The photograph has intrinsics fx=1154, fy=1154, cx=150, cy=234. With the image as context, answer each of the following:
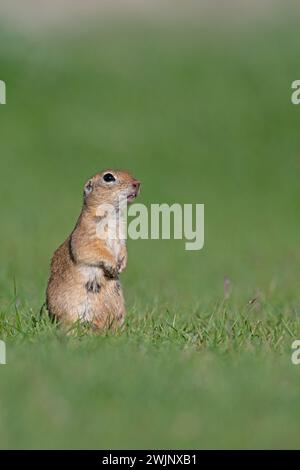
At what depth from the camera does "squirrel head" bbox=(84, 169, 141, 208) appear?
801 centimetres

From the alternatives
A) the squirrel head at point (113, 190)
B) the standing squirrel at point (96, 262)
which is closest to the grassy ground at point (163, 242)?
the standing squirrel at point (96, 262)

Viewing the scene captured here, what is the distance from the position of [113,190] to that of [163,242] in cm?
784

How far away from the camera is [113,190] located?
8039 millimetres

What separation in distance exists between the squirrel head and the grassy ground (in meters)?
0.89

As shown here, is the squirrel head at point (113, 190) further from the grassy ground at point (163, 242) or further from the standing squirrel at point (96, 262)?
the grassy ground at point (163, 242)

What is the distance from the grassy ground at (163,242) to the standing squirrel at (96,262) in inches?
7.3

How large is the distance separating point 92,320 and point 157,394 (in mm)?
1782

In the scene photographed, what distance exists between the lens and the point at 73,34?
24.5 metres

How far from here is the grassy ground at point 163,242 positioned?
5.79 m

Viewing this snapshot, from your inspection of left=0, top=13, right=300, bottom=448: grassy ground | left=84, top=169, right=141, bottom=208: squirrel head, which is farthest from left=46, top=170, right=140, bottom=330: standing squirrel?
left=0, top=13, right=300, bottom=448: grassy ground

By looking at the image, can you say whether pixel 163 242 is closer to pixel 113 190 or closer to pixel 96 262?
pixel 113 190

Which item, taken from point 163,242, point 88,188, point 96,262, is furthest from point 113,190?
point 163,242

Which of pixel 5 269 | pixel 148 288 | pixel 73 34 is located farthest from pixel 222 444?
pixel 73 34
